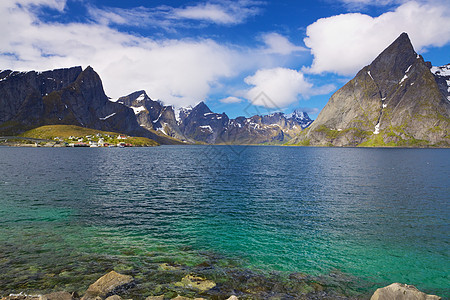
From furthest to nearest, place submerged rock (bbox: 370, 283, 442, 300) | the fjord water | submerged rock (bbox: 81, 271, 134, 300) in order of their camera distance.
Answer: the fjord water, submerged rock (bbox: 81, 271, 134, 300), submerged rock (bbox: 370, 283, 442, 300)

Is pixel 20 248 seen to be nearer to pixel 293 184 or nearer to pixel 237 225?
Answer: pixel 237 225

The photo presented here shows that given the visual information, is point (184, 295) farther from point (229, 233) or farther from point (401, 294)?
point (401, 294)

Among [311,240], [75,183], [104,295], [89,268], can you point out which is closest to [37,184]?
[75,183]

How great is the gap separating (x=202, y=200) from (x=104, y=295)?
3423 cm

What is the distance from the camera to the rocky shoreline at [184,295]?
16875 mm

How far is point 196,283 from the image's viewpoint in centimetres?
2108

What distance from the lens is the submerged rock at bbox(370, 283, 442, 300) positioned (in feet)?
55.1

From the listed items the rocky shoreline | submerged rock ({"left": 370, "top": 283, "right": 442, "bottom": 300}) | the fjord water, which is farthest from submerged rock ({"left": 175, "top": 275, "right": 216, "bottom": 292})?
submerged rock ({"left": 370, "top": 283, "right": 442, "bottom": 300})

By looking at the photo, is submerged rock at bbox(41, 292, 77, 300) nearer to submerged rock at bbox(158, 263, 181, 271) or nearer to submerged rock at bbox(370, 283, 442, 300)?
submerged rock at bbox(158, 263, 181, 271)

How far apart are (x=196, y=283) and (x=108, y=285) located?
22.7 feet

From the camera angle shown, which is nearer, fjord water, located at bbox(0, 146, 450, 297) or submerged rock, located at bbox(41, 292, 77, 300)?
submerged rock, located at bbox(41, 292, 77, 300)

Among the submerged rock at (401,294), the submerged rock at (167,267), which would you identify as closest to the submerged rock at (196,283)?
the submerged rock at (167,267)

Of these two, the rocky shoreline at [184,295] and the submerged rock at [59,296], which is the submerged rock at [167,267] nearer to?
the rocky shoreline at [184,295]

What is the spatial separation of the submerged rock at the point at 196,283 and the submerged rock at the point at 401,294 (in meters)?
12.5
